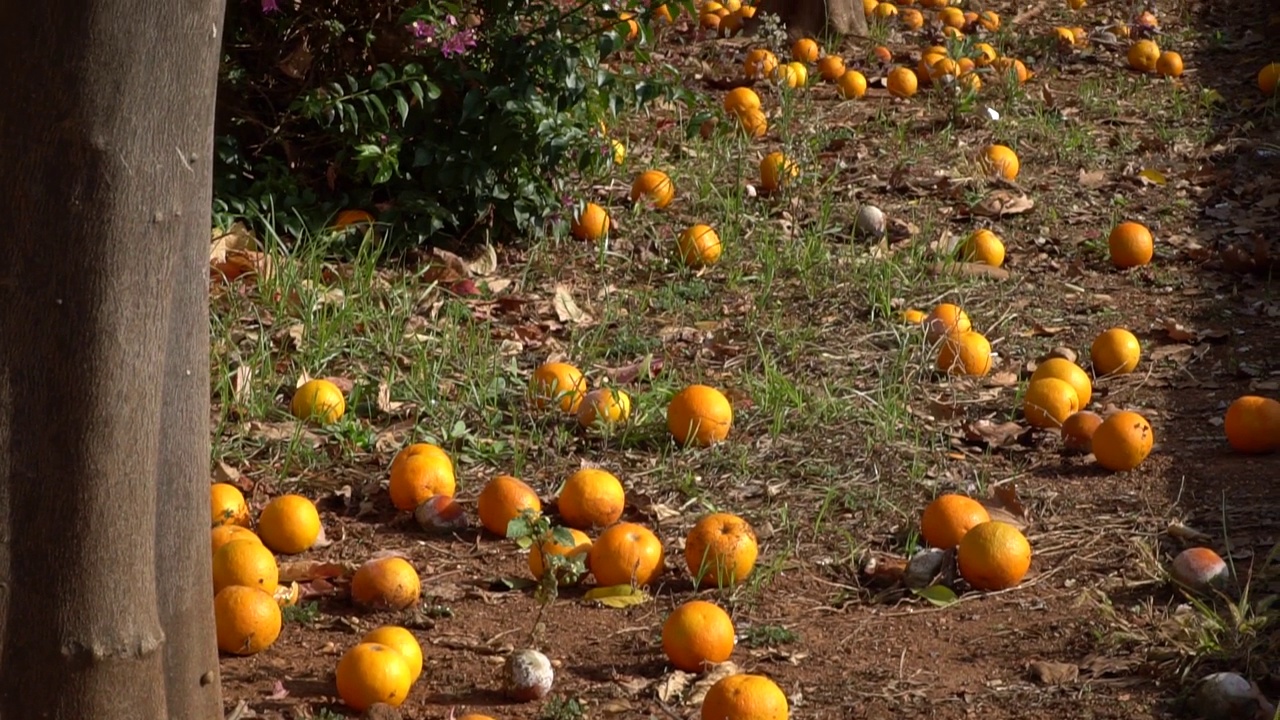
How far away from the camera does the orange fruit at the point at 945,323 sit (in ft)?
17.8

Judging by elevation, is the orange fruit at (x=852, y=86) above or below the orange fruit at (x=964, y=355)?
above

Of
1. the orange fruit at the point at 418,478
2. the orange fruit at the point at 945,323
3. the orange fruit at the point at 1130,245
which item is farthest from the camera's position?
the orange fruit at the point at 1130,245

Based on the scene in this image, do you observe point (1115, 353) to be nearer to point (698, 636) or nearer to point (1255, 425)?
point (1255, 425)

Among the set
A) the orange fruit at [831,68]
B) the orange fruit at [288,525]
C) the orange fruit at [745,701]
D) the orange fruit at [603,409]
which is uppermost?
the orange fruit at [831,68]

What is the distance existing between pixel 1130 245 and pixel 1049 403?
1784 mm

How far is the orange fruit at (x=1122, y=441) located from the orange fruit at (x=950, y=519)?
2.21 ft

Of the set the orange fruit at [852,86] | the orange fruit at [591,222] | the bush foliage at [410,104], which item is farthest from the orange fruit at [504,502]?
the orange fruit at [852,86]

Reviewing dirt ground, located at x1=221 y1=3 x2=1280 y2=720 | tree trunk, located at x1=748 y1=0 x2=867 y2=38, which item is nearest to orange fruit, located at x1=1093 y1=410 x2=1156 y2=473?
dirt ground, located at x1=221 y1=3 x2=1280 y2=720

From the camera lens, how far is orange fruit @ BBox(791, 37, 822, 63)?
30.2 ft

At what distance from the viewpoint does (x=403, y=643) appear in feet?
11.2

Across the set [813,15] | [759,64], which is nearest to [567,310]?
[759,64]

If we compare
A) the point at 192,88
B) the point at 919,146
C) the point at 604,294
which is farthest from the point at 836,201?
the point at 192,88

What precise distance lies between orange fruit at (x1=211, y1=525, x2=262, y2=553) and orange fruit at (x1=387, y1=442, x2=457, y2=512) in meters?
0.56

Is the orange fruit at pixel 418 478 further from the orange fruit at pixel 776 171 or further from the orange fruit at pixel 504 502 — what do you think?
the orange fruit at pixel 776 171
